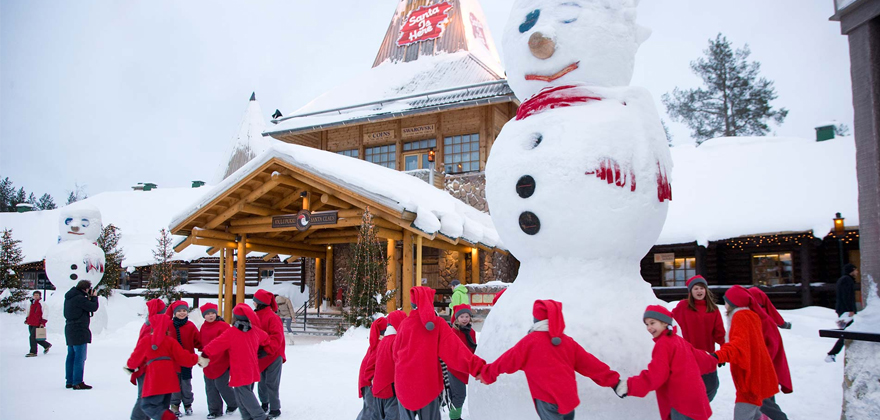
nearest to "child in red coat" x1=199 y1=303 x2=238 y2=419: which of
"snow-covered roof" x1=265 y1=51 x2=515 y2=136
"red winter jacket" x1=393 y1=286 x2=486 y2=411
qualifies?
"red winter jacket" x1=393 y1=286 x2=486 y2=411

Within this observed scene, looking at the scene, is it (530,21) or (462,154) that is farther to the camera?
(462,154)

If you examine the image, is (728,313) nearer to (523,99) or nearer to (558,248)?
(558,248)

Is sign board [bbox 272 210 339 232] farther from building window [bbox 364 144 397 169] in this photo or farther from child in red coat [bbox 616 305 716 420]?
child in red coat [bbox 616 305 716 420]

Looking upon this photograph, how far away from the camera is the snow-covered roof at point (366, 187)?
10.8 meters

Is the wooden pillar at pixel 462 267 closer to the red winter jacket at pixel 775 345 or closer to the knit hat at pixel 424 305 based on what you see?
the red winter jacket at pixel 775 345

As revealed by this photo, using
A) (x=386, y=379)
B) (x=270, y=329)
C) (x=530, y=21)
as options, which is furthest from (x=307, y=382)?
(x=530, y=21)

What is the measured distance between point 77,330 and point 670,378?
728 centimetres

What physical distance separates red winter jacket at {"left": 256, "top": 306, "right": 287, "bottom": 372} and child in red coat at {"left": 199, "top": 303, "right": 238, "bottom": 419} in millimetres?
367

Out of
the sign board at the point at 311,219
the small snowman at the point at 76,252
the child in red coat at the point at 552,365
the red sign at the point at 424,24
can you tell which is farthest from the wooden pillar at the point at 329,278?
the child in red coat at the point at 552,365

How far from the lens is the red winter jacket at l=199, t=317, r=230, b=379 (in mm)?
5641

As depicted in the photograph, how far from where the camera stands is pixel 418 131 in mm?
17500

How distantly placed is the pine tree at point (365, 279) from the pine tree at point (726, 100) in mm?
20033

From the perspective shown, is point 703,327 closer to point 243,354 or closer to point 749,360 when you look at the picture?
point 749,360

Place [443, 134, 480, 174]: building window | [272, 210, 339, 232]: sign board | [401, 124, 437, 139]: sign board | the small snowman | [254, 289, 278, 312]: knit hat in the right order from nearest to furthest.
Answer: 1. [254, 289, 278, 312]: knit hat
2. [272, 210, 339, 232]: sign board
3. the small snowman
4. [443, 134, 480, 174]: building window
5. [401, 124, 437, 139]: sign board
